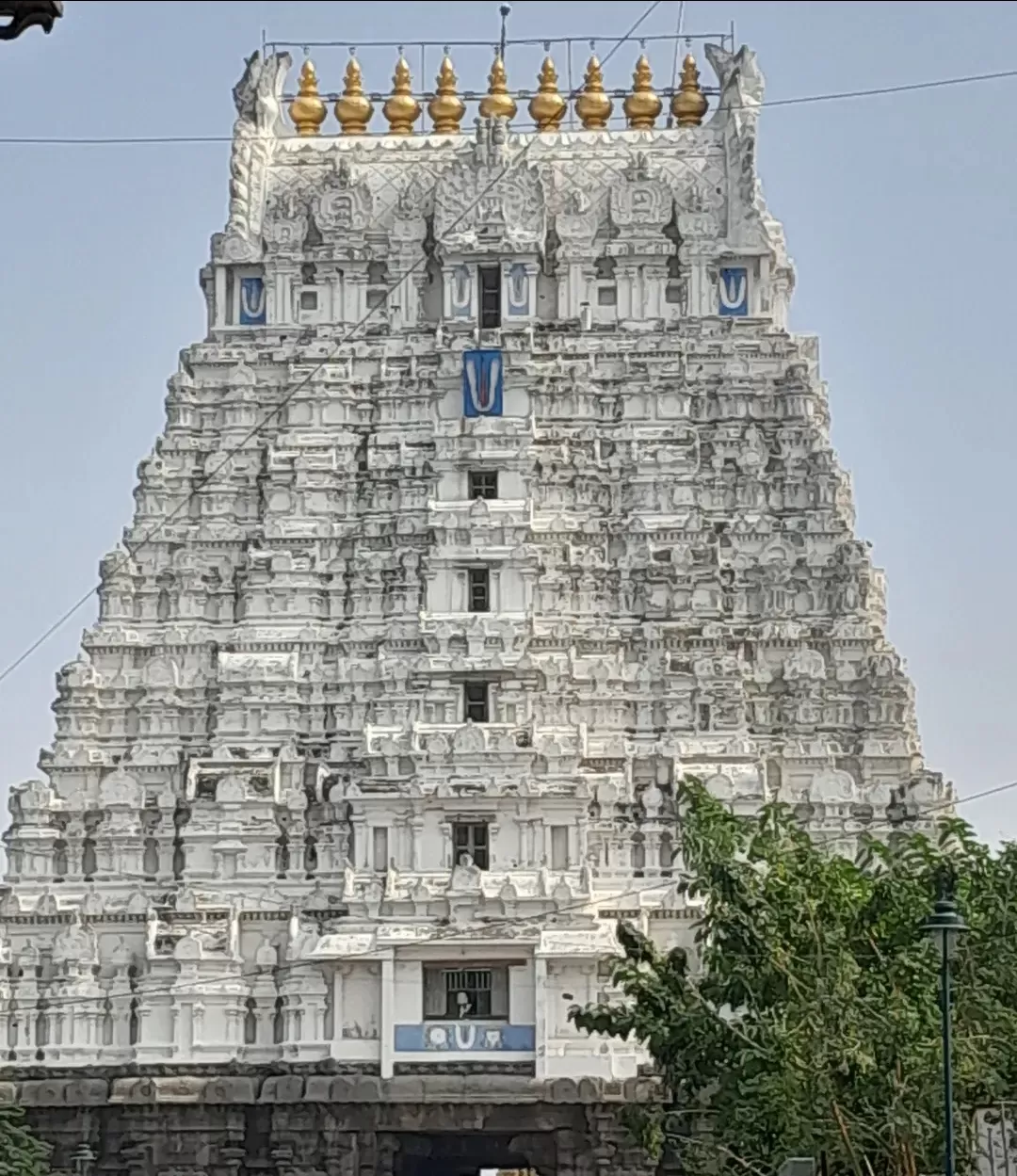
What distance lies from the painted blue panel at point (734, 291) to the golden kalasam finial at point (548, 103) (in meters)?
6.61

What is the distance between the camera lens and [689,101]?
62844 millimetres

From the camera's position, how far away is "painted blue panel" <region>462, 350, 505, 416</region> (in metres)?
56.9

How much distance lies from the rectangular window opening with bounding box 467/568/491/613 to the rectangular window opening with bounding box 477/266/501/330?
7084mm

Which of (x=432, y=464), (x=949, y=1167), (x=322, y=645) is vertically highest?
(x=432, y=464)

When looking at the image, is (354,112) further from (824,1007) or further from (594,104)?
(824,1007)

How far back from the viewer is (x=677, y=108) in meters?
62.9

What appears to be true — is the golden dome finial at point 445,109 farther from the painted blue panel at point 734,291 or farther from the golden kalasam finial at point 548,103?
the painted blue panel at point 734,291

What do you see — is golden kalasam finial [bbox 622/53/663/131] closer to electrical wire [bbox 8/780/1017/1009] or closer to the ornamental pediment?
the ornamental pediment

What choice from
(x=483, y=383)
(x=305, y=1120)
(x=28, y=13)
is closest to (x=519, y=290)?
(x=483, y=383)

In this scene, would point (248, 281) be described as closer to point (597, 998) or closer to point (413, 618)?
point (413, 618)

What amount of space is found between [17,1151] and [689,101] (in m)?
33.9

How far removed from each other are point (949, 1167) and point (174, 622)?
117 ft

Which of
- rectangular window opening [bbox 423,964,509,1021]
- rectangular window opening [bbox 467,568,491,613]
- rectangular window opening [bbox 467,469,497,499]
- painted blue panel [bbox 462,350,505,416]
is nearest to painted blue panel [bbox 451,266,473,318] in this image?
painted blue panel [bbox 462,350,505,416]

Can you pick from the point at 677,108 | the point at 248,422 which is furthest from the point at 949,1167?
the point at 677,108
